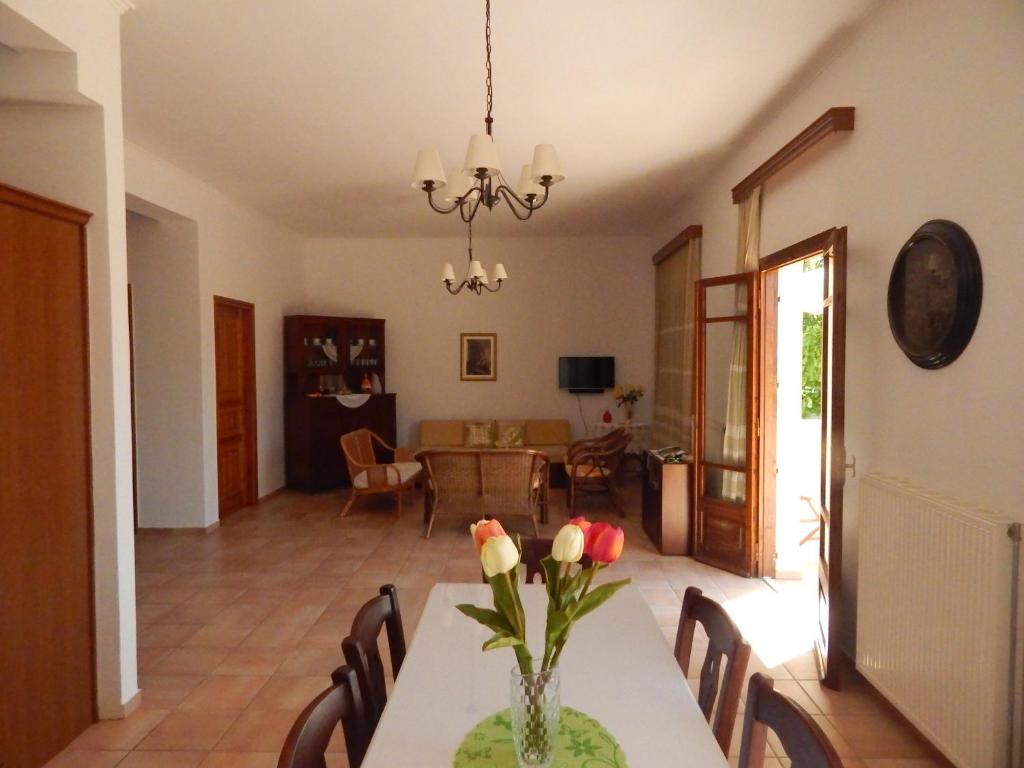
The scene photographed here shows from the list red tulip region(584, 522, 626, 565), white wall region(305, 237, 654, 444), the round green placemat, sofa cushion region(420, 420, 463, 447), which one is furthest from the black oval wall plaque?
sofa cushion region(420, 420, 463, 447)

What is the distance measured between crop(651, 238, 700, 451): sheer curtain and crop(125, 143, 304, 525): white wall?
460 centimetres

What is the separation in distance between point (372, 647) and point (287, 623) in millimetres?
2299

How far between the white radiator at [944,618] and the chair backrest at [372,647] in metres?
1.93

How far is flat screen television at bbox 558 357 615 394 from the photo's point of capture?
7.77 meters

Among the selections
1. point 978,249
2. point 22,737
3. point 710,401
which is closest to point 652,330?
point 710,401

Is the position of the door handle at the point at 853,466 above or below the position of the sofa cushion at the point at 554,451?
above

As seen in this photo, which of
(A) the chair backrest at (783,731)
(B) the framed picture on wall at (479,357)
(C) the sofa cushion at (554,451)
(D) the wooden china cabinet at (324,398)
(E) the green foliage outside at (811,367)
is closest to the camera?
(A) the chair backrest at (783,731)

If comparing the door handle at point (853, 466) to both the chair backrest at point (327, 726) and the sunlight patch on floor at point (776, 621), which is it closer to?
the sunlight patch on floor at point (776, 621)

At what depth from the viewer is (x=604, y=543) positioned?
1093 millimetres

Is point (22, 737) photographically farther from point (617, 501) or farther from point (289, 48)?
point (617, 501)

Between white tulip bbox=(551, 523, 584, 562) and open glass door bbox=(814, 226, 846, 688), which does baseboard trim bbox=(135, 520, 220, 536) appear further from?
white tulip bbox=(551, 523, 584, 562)

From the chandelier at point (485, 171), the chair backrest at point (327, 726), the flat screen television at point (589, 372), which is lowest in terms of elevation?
the chair backrest at point (327, 726)

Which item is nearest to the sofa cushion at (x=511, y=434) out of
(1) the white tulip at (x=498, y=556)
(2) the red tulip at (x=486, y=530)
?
(2) the red tulip at (x=486, y=530)

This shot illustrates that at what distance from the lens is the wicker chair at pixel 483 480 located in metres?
5.07
